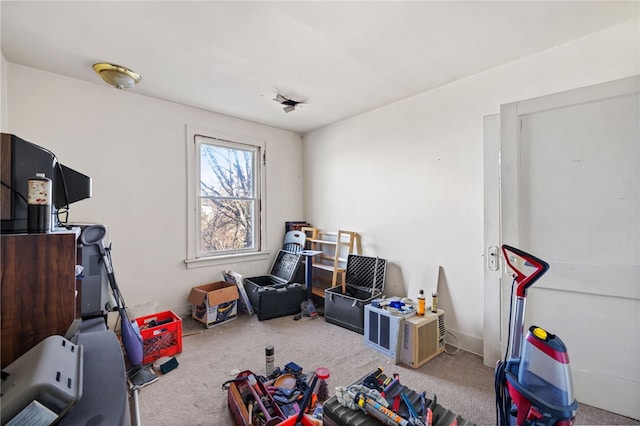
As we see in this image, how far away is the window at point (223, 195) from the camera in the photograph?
3.32 m

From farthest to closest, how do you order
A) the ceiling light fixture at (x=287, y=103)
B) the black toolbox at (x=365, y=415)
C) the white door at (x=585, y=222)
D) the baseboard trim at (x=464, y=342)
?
the ceiling light fixture at (x=287, y=103)
the baseboard trim at (x=464, y=342)
the white door at (x=585, y=222)
the black toolbox at (x=365, y=415)

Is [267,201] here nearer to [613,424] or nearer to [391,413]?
[391,413]

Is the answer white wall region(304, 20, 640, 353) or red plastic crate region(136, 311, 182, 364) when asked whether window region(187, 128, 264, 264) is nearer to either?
red plastic crate region(136, 311, 182, 364)

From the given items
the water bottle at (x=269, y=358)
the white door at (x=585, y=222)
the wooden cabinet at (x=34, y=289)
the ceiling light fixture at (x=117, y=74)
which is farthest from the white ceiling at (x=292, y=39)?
the water bottle at (x=269, y=358)

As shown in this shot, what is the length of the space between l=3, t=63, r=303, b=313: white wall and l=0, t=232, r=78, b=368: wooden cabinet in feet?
6.44

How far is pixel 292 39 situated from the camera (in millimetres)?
1981

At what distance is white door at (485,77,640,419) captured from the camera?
1.67m

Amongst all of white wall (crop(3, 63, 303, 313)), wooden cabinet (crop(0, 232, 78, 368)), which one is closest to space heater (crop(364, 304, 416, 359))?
white wall (crop(3, 63, 303, 313))

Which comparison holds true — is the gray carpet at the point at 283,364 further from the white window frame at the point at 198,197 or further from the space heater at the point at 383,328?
the white window frame at the point at 198,197

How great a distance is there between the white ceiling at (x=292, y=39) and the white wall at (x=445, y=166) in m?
0.15

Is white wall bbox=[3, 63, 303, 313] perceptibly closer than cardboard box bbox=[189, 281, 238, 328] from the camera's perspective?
→ Yes

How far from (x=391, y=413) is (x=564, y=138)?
2009mm

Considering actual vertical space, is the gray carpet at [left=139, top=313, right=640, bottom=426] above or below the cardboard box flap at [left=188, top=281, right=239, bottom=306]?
below

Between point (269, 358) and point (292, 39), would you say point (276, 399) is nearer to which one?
point (269, 358)
